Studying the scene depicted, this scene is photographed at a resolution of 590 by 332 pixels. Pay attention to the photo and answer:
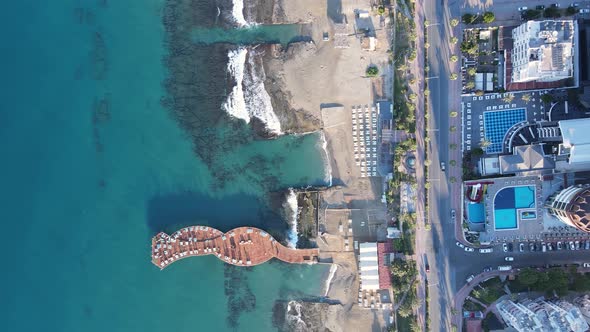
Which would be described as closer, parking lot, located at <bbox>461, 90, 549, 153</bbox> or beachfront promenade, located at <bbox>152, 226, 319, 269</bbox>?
parking lot, located at <bbox>461, 90, 549, 153</bbox>

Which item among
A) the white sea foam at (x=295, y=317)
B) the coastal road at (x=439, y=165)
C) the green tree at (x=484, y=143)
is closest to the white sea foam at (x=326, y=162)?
the coastal road at (x=439, y=165)

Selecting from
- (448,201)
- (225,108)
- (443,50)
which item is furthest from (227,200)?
(443,50)

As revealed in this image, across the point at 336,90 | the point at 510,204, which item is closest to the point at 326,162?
the point at 336,90

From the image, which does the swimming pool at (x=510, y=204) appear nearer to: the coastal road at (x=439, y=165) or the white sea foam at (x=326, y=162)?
the coastal road at (x=439, y=165)

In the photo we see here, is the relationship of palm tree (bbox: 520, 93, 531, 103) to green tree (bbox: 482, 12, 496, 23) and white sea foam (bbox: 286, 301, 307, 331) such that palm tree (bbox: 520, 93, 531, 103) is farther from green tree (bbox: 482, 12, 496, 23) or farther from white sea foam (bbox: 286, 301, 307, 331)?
white sea foam (bbox: 286, 301, 307, 331)

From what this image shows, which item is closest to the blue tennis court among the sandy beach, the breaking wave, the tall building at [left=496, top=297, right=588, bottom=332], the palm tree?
the palm tree

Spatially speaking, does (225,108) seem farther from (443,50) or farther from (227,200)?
(443,50)

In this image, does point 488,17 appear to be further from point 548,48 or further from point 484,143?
point 484,143
